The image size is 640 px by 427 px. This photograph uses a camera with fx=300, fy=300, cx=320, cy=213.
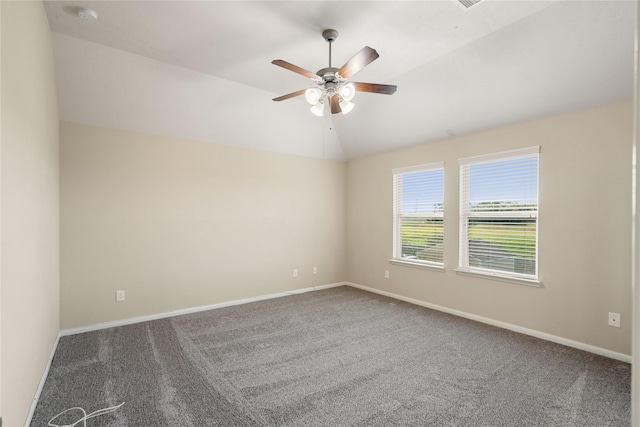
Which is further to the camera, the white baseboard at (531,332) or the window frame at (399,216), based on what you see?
the window frame at (399,216)

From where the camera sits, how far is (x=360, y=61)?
7.22 feet

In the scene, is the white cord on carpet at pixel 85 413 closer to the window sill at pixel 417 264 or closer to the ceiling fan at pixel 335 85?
the ceiling fan at pixel 335 85

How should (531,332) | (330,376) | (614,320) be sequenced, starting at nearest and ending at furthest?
(330,376), (614,320), (531,332)

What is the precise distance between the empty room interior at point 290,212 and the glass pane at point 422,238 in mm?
37

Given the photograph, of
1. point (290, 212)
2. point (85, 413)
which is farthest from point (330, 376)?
point (290, 212)

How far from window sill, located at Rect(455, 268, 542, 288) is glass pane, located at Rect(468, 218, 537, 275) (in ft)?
0.41

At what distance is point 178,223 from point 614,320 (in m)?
4.88

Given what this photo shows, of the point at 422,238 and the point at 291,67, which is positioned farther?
the point at 422,238

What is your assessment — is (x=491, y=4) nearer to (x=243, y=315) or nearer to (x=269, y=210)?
(x=269, y=210)

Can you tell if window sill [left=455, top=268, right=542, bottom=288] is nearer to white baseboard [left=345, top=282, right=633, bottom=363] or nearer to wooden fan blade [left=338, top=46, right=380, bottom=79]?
white baseboard [left=345, top=282, right=633, bottom=363]

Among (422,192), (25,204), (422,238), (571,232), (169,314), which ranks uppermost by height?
(422,192)

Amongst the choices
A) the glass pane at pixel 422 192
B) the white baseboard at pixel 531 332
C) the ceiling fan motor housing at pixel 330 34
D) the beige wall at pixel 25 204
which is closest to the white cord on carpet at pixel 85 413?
the beige wall at pixel 25 204

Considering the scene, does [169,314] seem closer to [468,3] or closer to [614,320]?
[468,3]

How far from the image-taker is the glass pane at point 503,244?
344 centimetres
